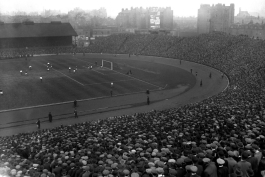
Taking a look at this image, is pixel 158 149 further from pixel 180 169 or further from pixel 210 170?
pixel 210 170

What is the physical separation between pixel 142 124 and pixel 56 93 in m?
19.5

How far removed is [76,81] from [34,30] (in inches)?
1848

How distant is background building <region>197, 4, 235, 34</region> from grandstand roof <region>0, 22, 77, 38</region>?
129 ft

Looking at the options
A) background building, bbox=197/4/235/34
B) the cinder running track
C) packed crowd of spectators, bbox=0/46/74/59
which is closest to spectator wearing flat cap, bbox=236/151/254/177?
the cinder running track

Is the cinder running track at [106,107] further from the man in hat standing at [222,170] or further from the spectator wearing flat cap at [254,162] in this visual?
the spectator wearing flat cap at [254,162]

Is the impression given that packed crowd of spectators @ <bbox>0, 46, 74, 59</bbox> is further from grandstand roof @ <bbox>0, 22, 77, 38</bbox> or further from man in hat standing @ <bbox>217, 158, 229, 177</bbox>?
man in hat standing @ <bbox>217, 158, 229, 177</bbox>

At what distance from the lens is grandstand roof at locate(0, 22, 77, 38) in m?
78.4

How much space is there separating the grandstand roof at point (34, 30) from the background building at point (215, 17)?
39.4m

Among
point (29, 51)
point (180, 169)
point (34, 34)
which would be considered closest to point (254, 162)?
point (180, 169)

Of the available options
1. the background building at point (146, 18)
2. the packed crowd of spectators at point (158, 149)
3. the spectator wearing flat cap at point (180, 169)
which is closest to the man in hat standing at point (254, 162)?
the packed crowd of spectators at point (158, 149)

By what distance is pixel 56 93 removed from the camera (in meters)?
35.3

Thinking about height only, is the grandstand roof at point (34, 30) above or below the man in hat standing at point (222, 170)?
above

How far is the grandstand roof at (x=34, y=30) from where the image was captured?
78.4 meters

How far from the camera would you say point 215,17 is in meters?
87.1
